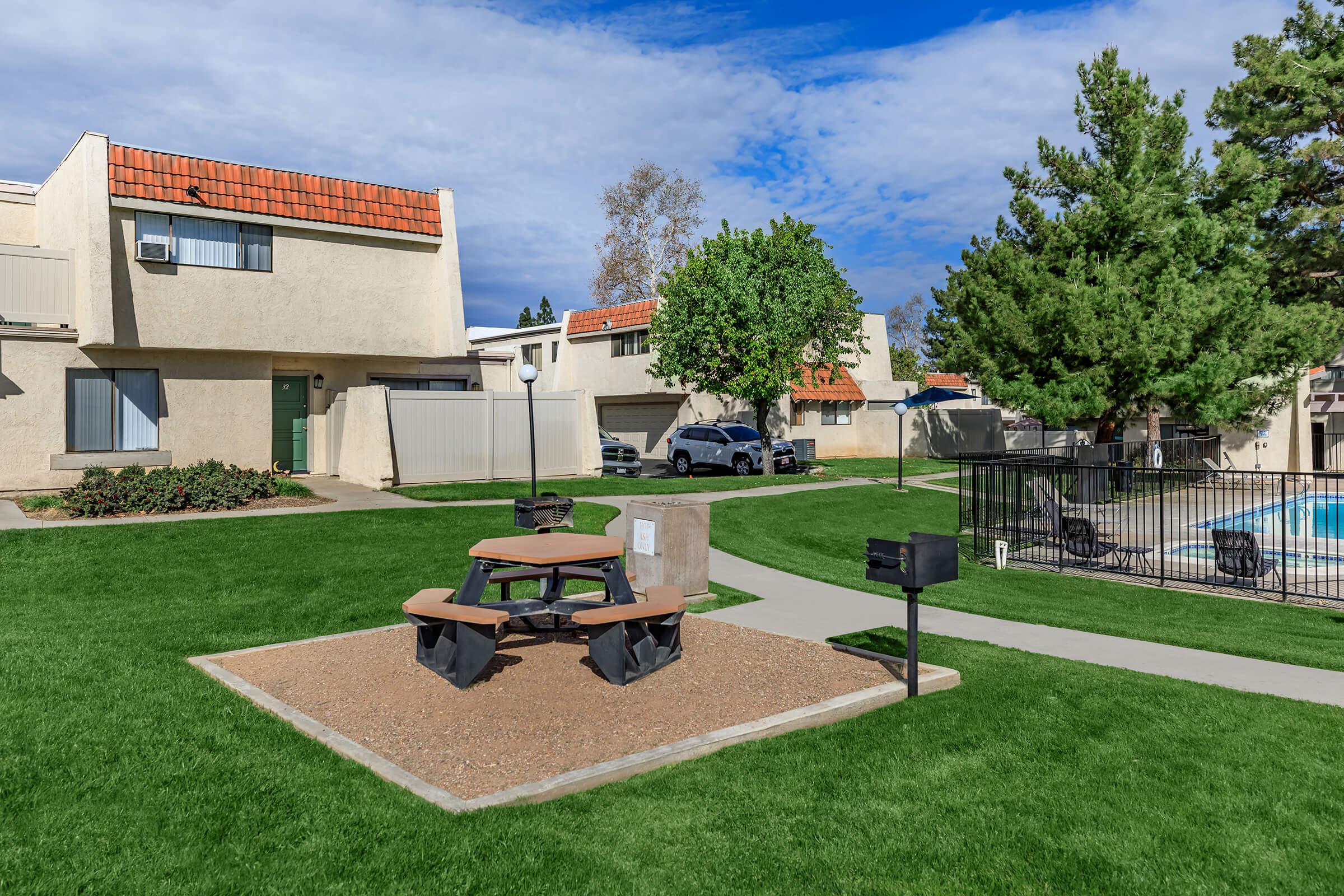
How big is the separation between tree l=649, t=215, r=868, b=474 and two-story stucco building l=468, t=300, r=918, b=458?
6548 millimetres

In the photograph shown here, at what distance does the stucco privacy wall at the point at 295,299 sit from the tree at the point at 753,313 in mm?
8358

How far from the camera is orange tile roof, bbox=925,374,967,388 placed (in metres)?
52.8

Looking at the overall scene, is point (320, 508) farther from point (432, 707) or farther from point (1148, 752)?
point (1148, 752)

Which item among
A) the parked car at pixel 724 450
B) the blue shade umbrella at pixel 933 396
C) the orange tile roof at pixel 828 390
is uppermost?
the orange tile roof at pixel 828 390

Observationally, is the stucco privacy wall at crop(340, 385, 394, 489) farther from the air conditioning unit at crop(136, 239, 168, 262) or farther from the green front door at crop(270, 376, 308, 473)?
the air conditioning unit at crop(136, 239, 168, 262)

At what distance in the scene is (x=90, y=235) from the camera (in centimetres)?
1816

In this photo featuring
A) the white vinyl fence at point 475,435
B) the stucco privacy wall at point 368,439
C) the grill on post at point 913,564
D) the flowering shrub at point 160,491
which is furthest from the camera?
the white vinyl fence at point 475,435

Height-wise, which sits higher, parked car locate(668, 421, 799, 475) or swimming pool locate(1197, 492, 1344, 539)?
parked car locate(668, 421, 799, 475)

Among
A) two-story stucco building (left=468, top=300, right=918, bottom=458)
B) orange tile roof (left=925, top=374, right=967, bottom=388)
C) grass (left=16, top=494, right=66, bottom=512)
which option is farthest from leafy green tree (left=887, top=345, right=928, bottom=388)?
grass (left=16, top=494, right=66, bottom=512)

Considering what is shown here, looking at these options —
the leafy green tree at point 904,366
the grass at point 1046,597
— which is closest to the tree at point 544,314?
the leafy green tree at point 904,366

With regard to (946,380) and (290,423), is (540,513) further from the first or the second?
(946,380)

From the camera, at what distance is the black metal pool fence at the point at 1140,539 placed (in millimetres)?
12727

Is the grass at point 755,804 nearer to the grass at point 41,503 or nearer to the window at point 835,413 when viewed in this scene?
the grass at point 41,503

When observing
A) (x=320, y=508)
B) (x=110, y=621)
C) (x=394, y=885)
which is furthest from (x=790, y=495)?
(x=394, y=885)
